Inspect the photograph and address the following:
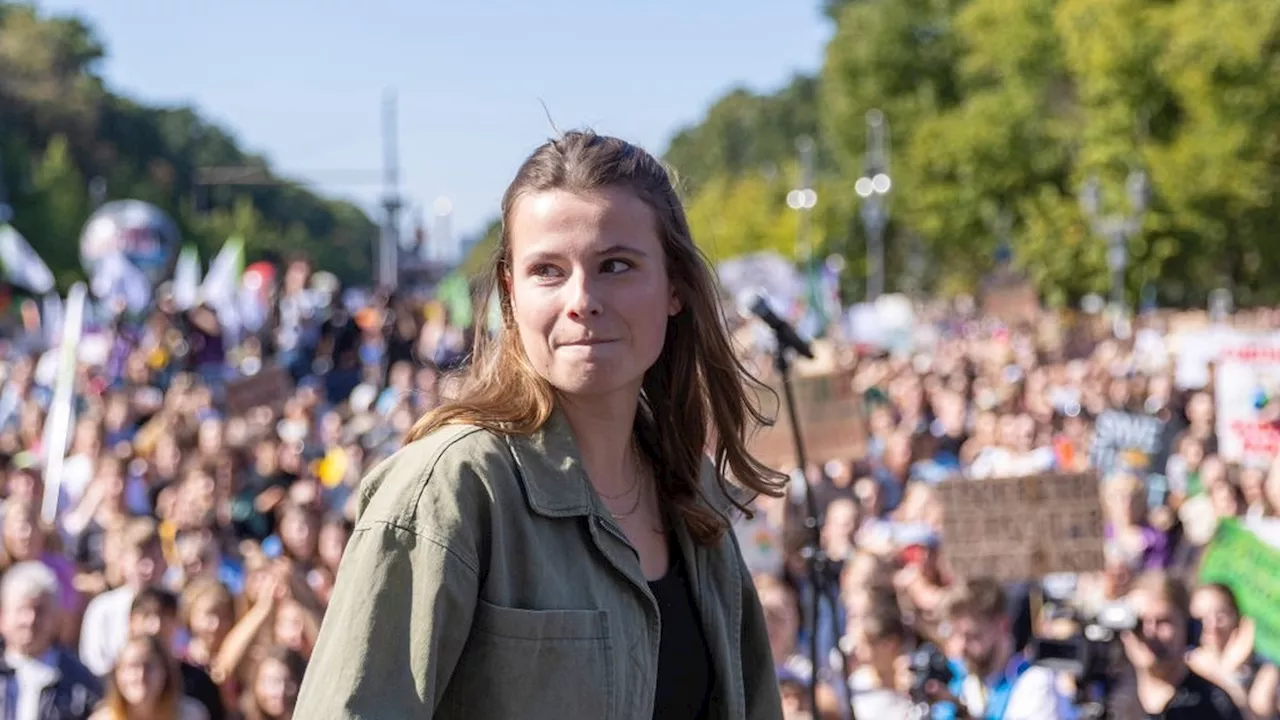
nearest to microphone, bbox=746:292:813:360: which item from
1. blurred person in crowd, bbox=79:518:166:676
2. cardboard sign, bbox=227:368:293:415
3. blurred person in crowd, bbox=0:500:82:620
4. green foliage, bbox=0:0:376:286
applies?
blurred person in crowd, bbox=79:518:166:676

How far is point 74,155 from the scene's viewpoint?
79.6 metres

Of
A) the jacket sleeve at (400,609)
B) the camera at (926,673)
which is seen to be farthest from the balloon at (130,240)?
the jacket sleeve at (400,609)

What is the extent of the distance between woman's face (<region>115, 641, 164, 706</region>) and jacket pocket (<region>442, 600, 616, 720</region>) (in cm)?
374

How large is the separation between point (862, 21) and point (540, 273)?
5730cm

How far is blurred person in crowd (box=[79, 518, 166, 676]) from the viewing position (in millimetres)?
6512

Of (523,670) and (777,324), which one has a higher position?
(777,324)

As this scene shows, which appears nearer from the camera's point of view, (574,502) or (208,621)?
(574,502)

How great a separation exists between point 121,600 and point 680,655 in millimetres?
4870

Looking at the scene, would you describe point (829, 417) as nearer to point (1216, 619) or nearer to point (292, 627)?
point (1216, 619)

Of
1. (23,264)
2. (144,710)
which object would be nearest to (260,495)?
(144,710)

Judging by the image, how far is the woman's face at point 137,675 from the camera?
5.41 m

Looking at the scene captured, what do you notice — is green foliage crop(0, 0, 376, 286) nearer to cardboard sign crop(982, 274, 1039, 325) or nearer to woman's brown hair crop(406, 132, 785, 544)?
cardboard sign crop(982, 274, 1039, 325)

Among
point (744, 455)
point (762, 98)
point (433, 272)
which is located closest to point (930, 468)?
point (744, 455)

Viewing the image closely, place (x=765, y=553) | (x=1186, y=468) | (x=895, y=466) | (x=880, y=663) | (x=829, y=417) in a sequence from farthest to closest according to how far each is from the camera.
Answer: (x=895, y=466) → (x=1186, y=468) → (x=829, y=417) → (x=765, y=553) → (x=880, y=663)
